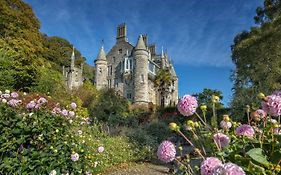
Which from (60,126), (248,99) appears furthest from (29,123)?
(248,99)

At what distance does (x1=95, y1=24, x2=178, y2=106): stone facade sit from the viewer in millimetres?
36531

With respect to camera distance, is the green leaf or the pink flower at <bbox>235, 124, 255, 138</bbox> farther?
the pink flower at <bbox>235, 124, 255, 138</bbox>

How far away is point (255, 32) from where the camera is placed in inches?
691

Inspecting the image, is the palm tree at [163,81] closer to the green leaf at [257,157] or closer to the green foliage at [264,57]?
the green foliage at [264,57]

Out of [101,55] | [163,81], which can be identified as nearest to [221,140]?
[163,81]

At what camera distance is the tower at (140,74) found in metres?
35.9

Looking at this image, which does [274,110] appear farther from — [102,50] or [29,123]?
[102,50]

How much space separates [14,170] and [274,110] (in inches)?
136

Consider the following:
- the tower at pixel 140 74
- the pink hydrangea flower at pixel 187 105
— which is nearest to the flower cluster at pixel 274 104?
the pink hydrangea flower at pixel 187 105

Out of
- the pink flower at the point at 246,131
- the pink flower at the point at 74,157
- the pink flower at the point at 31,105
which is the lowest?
the pink flower at the point at 74,157

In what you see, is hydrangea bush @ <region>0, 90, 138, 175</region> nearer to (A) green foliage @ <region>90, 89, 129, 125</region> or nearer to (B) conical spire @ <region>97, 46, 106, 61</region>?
(A) green foliage @ <region>90, 89, 129, 125</region>

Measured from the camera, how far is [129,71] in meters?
39.2

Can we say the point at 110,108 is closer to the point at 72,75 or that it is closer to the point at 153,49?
the point at 72,75

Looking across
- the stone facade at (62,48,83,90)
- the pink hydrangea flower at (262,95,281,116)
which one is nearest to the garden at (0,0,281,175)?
the pink hydrangea flower at (262,95,281,116)
